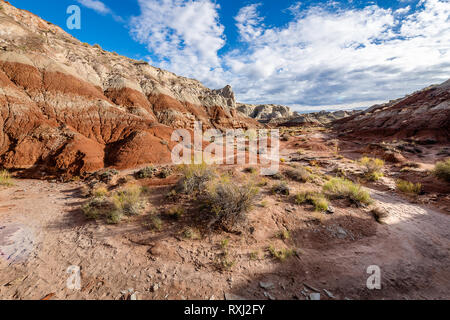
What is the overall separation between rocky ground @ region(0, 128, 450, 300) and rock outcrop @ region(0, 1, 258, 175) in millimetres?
4903

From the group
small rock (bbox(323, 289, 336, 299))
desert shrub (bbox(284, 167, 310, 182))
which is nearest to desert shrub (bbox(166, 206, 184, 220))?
small rock (bbox(323, 289, 336, 299))

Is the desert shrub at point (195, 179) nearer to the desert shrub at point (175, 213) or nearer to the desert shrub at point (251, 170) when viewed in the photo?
the desert shrub at point (175, 213)

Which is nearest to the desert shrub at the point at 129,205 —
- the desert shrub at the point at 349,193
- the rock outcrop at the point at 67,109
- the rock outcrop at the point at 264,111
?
the rock outcrop at the point at 67,109

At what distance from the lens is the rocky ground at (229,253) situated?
3193 millimetres

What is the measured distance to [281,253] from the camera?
398 cm

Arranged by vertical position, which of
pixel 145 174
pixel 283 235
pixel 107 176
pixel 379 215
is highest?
pixel 145 174

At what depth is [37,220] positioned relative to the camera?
5258 mm

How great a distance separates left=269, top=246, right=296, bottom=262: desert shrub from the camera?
151 inches

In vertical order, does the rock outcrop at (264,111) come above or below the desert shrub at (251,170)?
above

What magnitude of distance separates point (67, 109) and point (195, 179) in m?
13.2

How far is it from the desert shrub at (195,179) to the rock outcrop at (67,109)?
5.27m

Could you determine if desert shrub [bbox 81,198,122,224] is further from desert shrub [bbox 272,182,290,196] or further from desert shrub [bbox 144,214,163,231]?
desert shrub [bbox 272,182,290,196]

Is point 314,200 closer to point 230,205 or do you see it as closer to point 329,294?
point 230,205

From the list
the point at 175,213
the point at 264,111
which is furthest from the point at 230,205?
the point at 264,111
